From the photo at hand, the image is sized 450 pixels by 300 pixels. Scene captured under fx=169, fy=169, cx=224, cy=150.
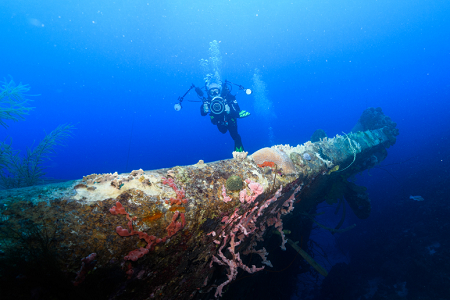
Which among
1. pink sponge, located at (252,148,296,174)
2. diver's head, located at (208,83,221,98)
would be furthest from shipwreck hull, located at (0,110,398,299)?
diver's head, located at (208,83,221,98)

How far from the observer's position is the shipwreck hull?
116cm

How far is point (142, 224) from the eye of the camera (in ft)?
4.89

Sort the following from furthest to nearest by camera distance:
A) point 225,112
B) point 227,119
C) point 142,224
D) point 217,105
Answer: point 227,119 → point 225,112 → point 217,105 → point 142,224

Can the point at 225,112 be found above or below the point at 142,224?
above

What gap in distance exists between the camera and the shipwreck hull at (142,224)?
1155 mm

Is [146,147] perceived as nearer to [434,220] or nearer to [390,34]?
[434,220]

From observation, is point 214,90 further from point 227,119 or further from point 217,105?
point 217,105

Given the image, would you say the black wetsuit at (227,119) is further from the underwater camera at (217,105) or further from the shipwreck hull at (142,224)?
the shipwreck hull at (142,224)

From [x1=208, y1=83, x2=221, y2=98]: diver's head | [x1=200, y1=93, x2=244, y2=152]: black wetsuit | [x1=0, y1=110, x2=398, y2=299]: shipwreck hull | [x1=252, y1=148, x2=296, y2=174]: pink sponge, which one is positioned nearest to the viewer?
[x1=0, y1=110, x2=398, y2=299]: shipwreck hull

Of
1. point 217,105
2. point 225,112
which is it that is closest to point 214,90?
point 225,112

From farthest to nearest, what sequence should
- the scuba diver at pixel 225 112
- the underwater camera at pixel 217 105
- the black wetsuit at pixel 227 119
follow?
1. the black wetsuit at pixel 227 119
2. the scuba diver at pixel 225 112
3. the underwater camera at pixel 217 105

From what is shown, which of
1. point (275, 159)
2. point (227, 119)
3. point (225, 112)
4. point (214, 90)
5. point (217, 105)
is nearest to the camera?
point (275, 159)

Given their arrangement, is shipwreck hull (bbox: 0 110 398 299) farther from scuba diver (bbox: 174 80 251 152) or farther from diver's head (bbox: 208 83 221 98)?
diver's head (bbox: 208 83 221 98)

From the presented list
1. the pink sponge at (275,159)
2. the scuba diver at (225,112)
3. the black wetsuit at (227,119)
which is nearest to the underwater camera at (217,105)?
the scuba diver at (225,112)
